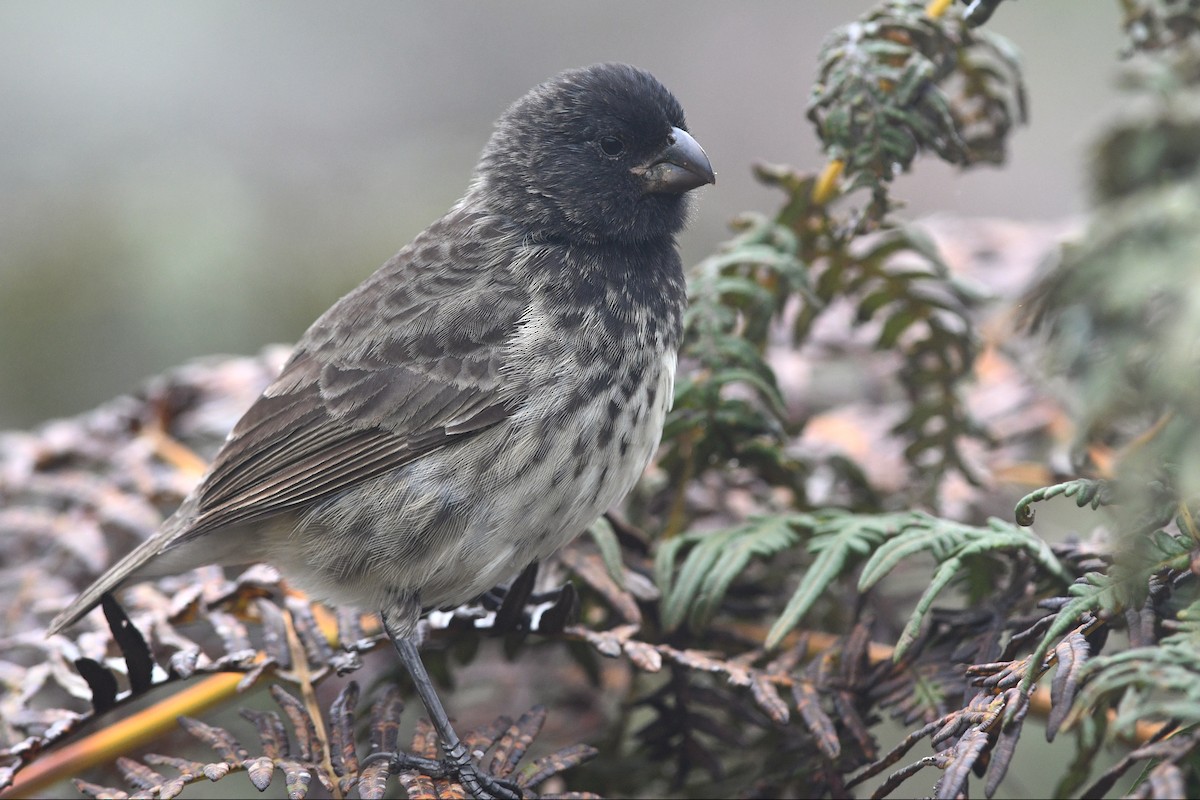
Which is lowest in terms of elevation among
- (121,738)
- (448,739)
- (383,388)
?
(448,739)

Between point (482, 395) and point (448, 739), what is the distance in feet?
2.20

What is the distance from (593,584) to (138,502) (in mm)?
1201

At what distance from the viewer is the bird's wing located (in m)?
2.43

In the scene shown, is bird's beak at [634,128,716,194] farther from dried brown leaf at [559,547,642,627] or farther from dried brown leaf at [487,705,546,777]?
dried brown leaf at [487,705,546,777]

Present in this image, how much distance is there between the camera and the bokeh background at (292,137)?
4.24m

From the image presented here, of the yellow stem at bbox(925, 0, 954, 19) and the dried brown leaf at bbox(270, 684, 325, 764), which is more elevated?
the yellow stem at bbox(925, 0, 954, 19)

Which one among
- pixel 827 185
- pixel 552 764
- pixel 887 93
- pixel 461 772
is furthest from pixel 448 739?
pixel 887 93

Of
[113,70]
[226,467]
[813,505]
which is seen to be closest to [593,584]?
[813,505]

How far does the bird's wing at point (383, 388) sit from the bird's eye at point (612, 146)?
11.7 inches

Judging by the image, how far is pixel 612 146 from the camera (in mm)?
2695

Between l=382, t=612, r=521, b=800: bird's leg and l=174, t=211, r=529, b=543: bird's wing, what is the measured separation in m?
0.35

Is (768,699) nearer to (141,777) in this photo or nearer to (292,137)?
(141,777)

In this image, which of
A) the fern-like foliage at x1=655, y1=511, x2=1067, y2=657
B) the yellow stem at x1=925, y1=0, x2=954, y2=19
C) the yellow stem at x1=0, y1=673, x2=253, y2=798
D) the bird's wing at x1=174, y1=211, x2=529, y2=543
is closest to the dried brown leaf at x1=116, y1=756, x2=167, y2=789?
the yellow stem at x1=0, y1=673, x2=253, y2=798

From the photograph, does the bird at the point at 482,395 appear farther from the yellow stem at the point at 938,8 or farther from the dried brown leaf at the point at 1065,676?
the dried brown leaf at the point at 1065,676
